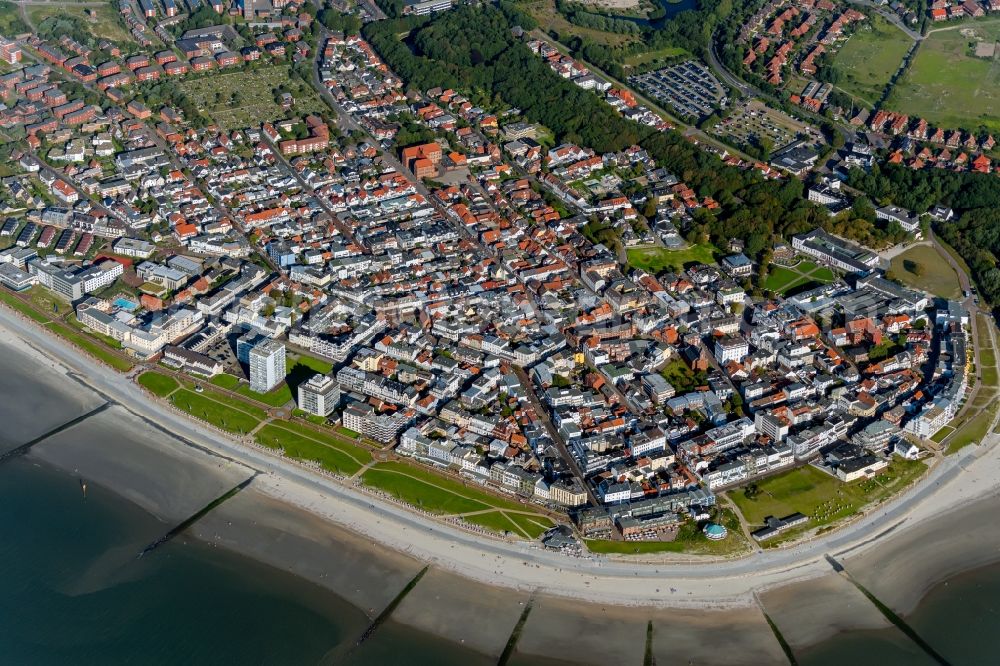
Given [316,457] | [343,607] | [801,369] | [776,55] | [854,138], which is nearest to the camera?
[343,607]

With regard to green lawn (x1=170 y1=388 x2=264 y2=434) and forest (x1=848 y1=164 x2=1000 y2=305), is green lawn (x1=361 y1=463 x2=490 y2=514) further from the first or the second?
forest (x1=848 y1=164 x2=1000 y2=305)

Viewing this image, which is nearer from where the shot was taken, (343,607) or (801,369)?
(343,607)

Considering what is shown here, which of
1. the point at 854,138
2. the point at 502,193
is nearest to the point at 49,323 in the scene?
the point at 502,193

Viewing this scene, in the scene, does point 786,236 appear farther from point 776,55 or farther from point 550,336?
point 776,55

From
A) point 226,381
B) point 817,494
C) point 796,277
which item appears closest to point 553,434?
point 817,494

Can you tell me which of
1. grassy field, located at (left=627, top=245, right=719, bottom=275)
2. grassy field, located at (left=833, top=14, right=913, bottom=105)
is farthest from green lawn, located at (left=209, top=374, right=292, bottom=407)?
grassy field, located at (left=833, top=14, right=913, bottom=105)

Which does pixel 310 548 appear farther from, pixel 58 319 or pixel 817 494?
pixel 58 319

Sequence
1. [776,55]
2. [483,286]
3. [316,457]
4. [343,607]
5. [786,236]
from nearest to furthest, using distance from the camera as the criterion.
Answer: [343,607], [316,457], [483,286], [786,236], [776,55]
